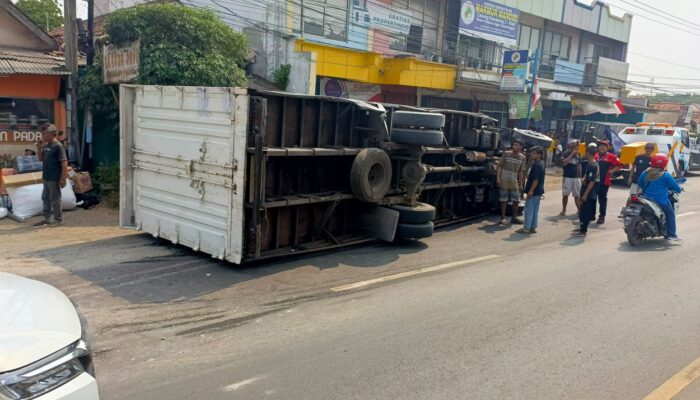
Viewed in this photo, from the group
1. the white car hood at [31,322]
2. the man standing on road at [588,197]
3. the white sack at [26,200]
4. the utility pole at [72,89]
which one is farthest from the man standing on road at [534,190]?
the utility pole at [72,89]

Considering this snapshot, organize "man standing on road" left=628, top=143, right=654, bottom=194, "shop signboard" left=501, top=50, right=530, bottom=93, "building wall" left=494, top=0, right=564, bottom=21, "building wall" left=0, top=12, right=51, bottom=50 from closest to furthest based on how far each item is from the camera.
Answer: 1. "man standing on road" left=628, top=143, right=654, bottom=194
2. "building wall" left=0, top=12, right=51, bottom=50
3. "shop signboard" left=501, top=50, right=530, bottom=93
4. "building wall" left=494, top=0, right=564, bottom=21

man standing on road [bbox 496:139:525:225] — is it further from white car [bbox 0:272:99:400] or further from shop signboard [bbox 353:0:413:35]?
shop signboard [bbox 353:0:413:35]

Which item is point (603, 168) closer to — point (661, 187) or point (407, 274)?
point (661, 187)

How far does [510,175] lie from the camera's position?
11469mm

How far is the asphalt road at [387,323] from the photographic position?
429cm

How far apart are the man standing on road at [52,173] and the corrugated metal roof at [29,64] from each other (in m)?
3.38

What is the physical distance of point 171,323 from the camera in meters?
5.34

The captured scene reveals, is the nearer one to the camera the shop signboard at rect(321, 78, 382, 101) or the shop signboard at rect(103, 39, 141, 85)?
the shop signboard at rect(103, 39, 141, 85)

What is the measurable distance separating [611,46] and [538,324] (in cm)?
3644

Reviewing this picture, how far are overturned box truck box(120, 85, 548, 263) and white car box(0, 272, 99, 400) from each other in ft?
12.7

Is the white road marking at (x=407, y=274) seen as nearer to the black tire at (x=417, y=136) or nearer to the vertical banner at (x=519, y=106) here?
the black tire at (x=417, y=136)

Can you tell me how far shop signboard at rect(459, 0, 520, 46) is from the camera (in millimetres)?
23883

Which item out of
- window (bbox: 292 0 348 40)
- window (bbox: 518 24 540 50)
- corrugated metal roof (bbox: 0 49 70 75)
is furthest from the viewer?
window (bbox: 518 24 540 50)

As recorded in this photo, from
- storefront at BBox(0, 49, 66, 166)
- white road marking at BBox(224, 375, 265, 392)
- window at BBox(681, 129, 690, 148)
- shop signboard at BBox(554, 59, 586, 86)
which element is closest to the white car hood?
white road marking at BBox(224, 375, 265, 392)
